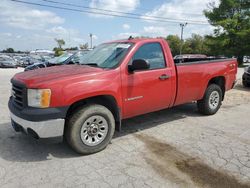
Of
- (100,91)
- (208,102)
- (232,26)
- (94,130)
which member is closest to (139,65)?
(100,91)

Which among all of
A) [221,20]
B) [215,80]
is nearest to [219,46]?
[221,20]

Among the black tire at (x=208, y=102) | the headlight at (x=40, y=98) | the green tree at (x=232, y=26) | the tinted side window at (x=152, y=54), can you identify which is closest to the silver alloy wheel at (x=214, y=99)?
the black tire at (x=208, y=102)

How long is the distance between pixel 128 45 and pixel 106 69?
2.52 ft

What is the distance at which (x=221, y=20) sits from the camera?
121ft

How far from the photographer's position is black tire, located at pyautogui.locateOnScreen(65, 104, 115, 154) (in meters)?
3.82

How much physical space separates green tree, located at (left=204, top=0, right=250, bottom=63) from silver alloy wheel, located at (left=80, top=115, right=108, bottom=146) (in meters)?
35.3

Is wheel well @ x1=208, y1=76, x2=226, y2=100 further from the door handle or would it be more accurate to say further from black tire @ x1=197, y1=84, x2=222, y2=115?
the door handle

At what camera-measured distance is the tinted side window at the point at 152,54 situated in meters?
4.72

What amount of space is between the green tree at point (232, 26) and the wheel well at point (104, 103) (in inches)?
1377

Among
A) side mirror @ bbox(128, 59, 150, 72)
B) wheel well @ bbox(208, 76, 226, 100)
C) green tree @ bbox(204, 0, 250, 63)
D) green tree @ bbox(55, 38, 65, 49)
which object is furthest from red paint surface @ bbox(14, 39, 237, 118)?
green tree @ bbox(55, 38, 65, 49)

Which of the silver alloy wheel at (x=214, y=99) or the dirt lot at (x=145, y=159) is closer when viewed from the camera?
the dirt lot at (x=145, y=159)

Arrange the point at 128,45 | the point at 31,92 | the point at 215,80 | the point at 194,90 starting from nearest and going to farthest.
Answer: the point at 31,92 → the point at 128,45 → the point at 194,90 → the point at 215,80

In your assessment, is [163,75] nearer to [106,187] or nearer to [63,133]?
[63,133]

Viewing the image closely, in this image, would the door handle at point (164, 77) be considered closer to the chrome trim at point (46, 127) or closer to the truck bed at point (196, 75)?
the truck bed at point (196, 75)
